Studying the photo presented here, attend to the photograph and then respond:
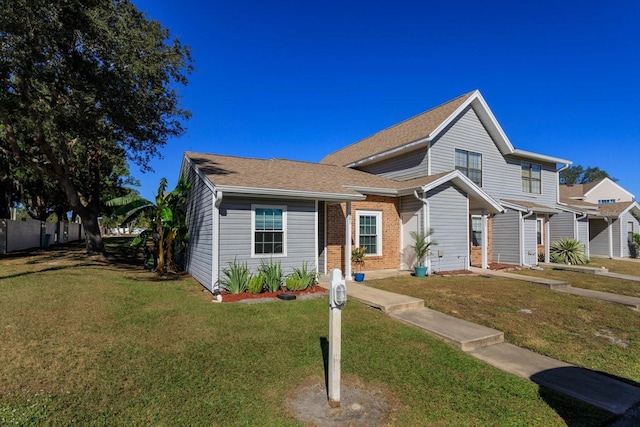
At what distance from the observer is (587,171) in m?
83.9

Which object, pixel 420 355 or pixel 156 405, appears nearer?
pixel 156 405

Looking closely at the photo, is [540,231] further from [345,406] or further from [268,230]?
[345,406]

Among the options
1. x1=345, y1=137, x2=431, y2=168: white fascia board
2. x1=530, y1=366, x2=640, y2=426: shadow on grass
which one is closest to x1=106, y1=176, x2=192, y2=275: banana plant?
x1=345, y1=137, x2=431, y2=168: white fascia board

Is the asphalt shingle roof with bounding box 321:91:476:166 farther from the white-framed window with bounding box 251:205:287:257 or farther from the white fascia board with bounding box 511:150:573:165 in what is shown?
the white-framed window with bounding box 251:205:287:257

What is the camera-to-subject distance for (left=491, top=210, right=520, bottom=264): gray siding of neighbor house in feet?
53.0

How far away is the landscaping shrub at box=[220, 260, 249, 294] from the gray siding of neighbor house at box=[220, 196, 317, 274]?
217 mm

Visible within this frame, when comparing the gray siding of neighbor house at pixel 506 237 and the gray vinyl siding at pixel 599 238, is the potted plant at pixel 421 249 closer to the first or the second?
the gray siding of neighbor house at pixel 506 237

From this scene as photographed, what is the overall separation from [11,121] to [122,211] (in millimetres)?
5241

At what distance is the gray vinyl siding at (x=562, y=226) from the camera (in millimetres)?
20234

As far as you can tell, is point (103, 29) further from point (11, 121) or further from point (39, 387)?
point (39, 387)

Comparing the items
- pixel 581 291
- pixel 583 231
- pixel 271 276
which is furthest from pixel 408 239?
pixel 583 231

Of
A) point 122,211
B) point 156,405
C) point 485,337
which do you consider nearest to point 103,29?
point 122,211

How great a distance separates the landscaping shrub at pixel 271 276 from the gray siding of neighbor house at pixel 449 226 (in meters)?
6.81

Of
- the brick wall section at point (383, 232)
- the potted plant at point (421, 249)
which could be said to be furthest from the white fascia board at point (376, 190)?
the potted plant at point (421, 249)
